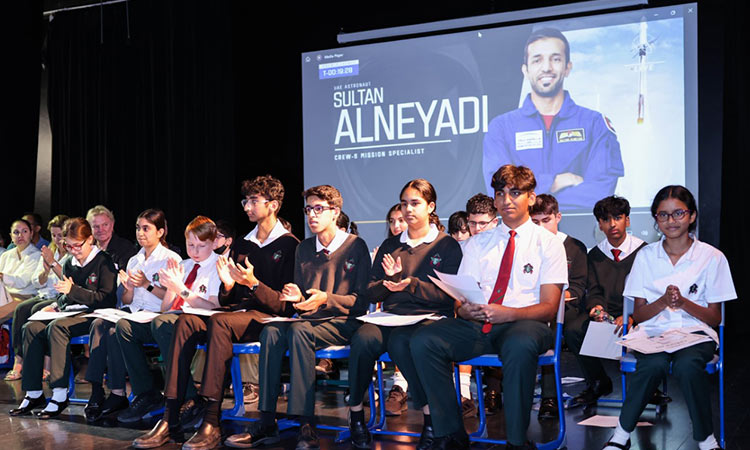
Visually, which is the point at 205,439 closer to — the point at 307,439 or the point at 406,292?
the point at 307,439

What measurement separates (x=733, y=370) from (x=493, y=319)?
9.28ft

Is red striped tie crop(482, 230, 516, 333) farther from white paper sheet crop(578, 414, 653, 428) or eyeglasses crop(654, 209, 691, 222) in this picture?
white paper sheet crop(578, 414, 653, 428)

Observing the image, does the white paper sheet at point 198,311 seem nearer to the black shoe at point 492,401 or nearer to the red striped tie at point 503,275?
the red striped tie at point 503,275

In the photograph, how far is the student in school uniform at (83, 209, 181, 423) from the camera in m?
4.00

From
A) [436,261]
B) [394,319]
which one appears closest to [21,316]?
[394,319]

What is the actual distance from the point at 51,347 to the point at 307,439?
1.86 meters

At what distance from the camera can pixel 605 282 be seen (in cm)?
413

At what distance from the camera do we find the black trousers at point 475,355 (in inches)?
112

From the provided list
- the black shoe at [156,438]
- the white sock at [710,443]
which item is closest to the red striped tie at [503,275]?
the white sock at [710,443]

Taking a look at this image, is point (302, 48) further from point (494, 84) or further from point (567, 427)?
point (567, 427)

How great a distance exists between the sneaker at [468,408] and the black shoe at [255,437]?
1.03 meters

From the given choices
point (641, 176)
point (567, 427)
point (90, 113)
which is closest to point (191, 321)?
point (567, 427)

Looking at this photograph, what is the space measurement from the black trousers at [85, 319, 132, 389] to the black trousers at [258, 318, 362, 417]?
1.07 m

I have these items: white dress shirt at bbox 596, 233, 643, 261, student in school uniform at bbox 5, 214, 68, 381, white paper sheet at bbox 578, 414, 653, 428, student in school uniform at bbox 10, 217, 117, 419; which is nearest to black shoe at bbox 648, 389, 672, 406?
white paper sheet at bbox 578, 414, 653, 428
